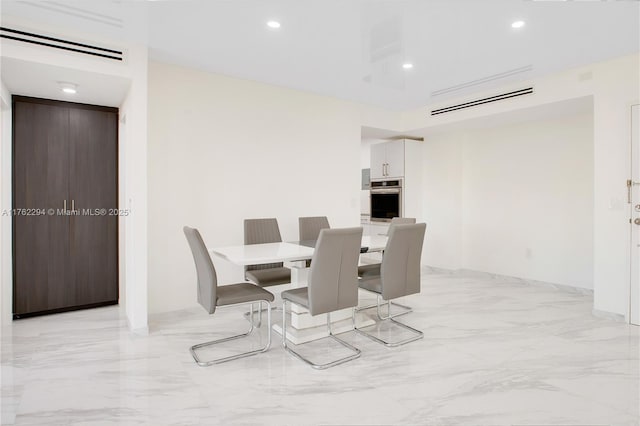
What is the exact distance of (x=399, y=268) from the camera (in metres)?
3.19

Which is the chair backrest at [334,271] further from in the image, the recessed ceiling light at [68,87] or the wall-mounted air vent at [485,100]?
the wall-mounted air vent at [485,100]

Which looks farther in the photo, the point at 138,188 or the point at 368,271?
the point at 368,271

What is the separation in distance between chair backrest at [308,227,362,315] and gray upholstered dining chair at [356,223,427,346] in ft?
1.12

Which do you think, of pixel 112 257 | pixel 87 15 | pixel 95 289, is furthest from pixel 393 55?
pixel 95 289

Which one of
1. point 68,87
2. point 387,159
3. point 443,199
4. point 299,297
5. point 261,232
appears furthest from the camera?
point 387,159

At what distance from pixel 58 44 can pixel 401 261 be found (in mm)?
3211

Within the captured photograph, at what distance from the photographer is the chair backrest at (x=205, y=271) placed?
8.87 feet

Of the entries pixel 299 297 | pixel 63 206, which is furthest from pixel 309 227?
pixel 63 206

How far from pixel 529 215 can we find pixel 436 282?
1581mm

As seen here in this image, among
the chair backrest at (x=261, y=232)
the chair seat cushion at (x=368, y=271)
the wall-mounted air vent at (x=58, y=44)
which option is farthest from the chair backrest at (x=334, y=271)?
the wall-mounted air vent at (x=58, y=44)

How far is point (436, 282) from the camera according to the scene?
5.39 metres

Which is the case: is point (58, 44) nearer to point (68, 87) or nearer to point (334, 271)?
point (68, 87)

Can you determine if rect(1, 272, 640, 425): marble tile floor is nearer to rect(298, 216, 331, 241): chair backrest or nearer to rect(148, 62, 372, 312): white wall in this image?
rect(148, 62, 372, 312): white wall

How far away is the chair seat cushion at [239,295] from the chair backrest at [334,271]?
440mm
